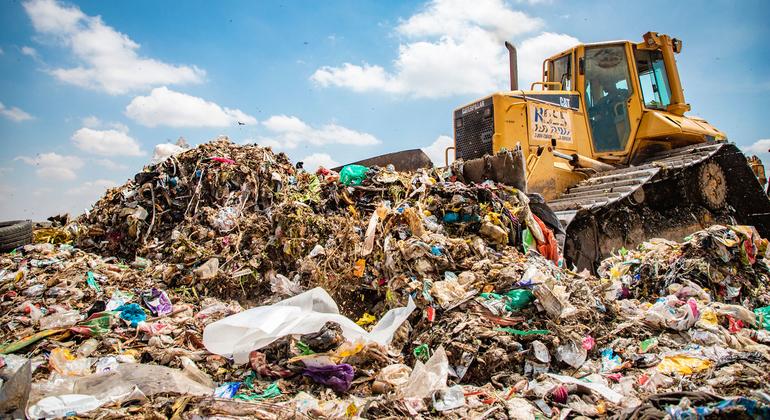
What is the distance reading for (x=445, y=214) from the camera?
4180mm

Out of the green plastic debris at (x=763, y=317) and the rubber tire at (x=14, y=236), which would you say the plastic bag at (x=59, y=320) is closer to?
the rubber tire at (x=14, y=236)

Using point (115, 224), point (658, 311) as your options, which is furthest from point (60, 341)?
point (658, 311)

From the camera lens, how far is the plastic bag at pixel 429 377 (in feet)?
7.77

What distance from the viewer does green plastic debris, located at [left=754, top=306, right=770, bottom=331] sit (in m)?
3.23

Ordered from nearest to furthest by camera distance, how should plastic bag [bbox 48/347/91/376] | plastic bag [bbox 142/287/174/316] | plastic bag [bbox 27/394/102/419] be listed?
1. plastic bag [bbox 27/394/102/419]
2. plastic bag [bbox 48/347/91/376]
3. plastic bag [bbox 142/287/174/316]

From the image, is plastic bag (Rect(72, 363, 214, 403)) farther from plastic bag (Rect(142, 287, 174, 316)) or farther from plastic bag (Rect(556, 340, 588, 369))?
plastic bag (Rect(556, 340, 588, 369))

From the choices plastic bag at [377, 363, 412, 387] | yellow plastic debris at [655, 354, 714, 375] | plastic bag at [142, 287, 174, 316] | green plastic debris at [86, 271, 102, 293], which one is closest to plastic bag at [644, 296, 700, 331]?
yellow plastic debris at [655, 354, 714, 375]

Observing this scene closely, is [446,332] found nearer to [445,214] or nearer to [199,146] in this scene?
[445,214]

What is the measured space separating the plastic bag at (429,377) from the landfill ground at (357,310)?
0.01 meters

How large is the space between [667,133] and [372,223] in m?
4.80

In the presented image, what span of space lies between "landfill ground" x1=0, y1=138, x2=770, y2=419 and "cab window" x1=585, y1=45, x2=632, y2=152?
2.22 meters

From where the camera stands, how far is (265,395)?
2441mm

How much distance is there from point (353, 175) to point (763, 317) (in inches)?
150

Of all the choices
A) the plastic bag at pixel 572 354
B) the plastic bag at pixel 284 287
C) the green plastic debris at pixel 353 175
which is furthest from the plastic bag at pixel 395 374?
the green plastic debris at pixel 353 175
